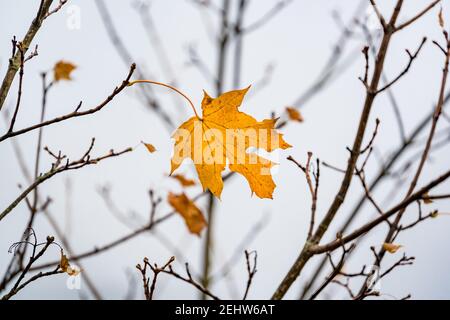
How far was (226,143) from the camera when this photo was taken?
1.33 metres

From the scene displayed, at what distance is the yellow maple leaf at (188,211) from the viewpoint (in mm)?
2712

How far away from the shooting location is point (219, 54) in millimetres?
3504

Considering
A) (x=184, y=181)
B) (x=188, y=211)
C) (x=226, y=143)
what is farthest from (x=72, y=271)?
(x=184, y=181)

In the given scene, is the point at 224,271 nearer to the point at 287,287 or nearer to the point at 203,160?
the point at 287,287

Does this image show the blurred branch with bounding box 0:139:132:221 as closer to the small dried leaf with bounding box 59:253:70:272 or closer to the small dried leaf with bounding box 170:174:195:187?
the small dried leaf with bounding box 59:253:70:272

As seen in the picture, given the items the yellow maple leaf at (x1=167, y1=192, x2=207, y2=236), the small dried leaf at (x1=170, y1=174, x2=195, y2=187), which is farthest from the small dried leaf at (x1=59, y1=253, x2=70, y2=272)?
the small dried leaf at (x1=170, y1=174, x2=195, y2=187)

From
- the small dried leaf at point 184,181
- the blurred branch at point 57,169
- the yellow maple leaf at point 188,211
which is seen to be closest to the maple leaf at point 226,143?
the blurred branch at point 57,169

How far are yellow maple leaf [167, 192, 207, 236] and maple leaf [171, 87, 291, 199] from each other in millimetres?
1405

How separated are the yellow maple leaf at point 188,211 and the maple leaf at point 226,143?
4.61ft

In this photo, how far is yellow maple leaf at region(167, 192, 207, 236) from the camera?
107 inches

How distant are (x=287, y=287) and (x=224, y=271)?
80.0 inches

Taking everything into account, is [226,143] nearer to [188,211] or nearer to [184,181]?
[188,211]
